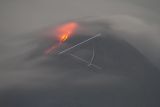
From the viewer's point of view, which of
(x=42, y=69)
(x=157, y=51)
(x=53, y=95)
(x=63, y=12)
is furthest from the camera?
(x=63, y=12)

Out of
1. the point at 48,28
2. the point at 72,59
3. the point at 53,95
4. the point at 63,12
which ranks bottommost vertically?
the point at 53,95

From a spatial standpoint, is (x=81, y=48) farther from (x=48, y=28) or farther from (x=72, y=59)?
(x=48, y=28)

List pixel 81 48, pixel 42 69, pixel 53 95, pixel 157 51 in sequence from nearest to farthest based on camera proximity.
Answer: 1. pixel 53 95
2. pixel 42 69
3. pixel 81 48
4. pixel 157 51

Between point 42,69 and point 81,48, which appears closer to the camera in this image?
point 42,69

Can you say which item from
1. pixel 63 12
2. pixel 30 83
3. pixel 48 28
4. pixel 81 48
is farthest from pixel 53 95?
pixel 63 12

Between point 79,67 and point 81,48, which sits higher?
point 81,48
